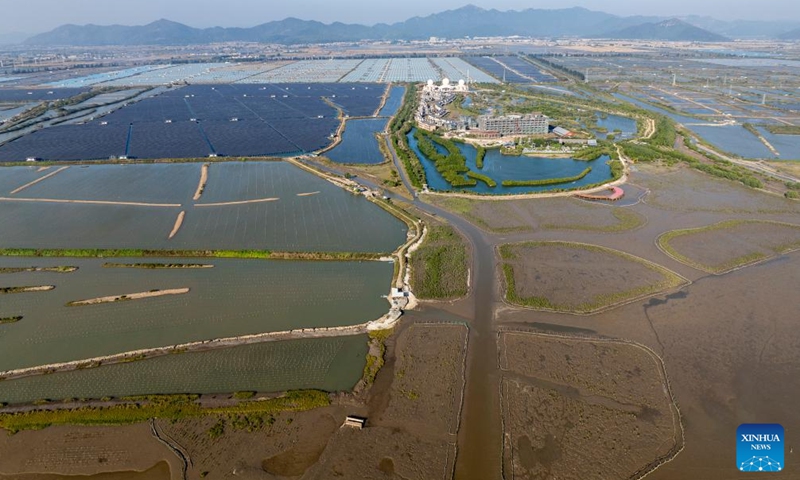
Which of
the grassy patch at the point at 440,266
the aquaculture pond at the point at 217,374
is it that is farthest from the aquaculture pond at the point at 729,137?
the aquaculture pond at the point at 217,374

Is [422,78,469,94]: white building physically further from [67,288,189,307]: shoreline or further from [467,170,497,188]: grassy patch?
[67,288,189,307]: shoreline

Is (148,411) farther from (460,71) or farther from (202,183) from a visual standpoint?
(460,71)

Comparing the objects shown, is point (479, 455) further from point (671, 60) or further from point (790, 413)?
point (671, 60)

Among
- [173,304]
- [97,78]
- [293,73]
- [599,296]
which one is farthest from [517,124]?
[97,78]

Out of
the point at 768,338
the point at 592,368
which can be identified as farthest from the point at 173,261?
the point at 768,338

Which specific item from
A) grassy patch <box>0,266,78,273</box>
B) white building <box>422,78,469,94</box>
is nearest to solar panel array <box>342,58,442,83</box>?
white building <box>422,78,469,94</box>

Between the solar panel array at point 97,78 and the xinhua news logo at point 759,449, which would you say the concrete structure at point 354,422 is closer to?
the xinhua news logo at point 759,449
